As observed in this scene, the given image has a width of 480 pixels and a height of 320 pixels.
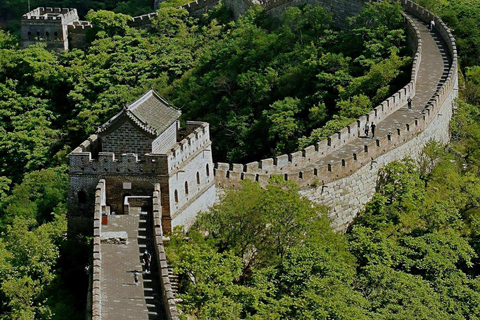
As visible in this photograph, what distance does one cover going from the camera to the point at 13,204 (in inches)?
2598

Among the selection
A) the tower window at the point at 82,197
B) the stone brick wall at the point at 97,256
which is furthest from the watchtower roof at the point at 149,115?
the stone brick wall at the point at 97,256

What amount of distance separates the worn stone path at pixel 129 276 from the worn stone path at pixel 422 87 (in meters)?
12.2

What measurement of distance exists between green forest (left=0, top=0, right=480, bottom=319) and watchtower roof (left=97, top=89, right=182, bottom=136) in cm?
401

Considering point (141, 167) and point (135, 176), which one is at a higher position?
point (141, 167)

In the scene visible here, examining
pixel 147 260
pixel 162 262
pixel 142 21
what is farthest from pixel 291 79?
pixel 162 262

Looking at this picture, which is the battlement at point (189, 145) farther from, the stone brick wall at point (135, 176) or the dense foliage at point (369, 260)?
the dense foliage at point (369, 260)

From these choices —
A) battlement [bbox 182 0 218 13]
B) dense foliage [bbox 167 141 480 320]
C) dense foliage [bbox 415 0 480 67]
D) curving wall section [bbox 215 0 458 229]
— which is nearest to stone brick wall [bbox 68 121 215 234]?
dense foliage [bbox 167 141 480 320]

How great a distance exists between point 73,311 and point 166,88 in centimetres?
3616

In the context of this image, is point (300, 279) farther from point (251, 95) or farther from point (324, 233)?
point (251, 95)

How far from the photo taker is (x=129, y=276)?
4156 centimetres

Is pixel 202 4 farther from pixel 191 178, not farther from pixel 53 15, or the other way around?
pixel 191 178

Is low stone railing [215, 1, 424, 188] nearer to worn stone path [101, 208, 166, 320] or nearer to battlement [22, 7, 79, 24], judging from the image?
worn stone path [101, 208, 166, 320]

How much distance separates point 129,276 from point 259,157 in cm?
2614

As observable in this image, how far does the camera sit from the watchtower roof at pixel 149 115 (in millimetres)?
46781
